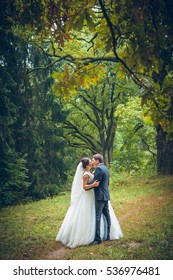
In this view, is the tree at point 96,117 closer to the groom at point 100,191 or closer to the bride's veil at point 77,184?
the bride's veil at point 77,184

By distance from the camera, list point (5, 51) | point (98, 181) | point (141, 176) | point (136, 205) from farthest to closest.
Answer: point (141, 176) < point (5, 51) < point (136, 205) < point (98, 181)

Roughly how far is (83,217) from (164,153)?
8.87 meters

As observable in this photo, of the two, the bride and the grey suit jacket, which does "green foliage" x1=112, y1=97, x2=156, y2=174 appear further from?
the grey suit jacket

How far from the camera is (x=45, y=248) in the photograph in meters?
7.91

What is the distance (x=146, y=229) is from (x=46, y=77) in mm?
11526

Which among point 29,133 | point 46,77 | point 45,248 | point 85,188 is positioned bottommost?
point 45,248

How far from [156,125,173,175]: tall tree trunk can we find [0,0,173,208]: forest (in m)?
0.05

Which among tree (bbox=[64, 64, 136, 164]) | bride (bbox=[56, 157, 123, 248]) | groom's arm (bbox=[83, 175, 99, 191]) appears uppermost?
tree (bbox=[64, 64, 136, 164])

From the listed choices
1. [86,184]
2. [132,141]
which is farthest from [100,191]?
[132,141]

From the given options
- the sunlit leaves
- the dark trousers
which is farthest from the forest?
the dark trousers

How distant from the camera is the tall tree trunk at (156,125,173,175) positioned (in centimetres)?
1575

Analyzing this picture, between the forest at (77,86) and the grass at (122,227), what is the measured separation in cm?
187
